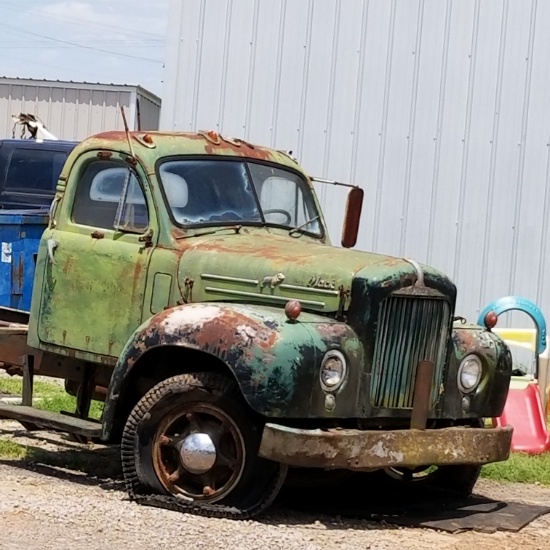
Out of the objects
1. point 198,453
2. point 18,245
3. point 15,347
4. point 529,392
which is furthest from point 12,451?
point 529,392

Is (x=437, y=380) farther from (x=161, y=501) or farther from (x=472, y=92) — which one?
(x=472, y=92)

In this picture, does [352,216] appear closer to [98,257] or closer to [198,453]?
[98,257]

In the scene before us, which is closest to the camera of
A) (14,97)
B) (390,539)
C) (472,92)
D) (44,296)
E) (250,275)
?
(390,539)

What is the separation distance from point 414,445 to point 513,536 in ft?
2.42

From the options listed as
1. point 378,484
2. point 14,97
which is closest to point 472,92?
point 378,484

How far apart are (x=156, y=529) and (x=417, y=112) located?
7.76 metres

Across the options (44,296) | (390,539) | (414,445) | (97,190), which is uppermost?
(97,190)

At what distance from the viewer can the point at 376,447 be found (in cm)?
699

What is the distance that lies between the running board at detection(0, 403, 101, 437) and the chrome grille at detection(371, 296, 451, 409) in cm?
174

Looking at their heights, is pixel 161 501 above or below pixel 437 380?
below

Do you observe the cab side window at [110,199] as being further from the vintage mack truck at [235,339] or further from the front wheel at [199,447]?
the front wheel at [199,447]

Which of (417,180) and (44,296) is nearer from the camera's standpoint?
(44,296)

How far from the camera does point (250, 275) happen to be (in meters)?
7.50

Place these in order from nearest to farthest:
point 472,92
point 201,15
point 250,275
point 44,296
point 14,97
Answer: point 250,275 → point 44,296 → point 472,92 → point 201,15 → point 14,97
